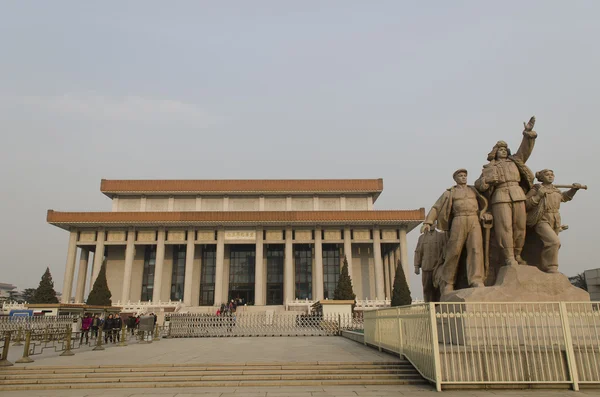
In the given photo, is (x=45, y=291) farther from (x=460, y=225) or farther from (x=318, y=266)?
(x=460, y=225)

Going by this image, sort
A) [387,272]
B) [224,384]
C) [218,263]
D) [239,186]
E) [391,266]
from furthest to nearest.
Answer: [387,272] < [391,266] < [239,186] < [218,263] < [224,384]

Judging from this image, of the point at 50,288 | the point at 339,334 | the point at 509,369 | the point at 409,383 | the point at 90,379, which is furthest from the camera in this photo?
the point at 50,288

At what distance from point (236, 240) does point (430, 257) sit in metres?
32.2

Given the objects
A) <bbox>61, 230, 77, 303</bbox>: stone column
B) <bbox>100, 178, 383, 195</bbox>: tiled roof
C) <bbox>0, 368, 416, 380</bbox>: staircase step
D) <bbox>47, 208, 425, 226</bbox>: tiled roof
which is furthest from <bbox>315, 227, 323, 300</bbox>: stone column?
<bbox>0, 368, 416, 380</bbox>: staircase step

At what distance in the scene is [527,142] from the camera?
732 centimetres

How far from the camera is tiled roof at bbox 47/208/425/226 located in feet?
124

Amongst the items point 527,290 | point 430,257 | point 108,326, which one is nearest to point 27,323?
point 108,326

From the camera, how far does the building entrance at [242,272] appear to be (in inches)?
1652

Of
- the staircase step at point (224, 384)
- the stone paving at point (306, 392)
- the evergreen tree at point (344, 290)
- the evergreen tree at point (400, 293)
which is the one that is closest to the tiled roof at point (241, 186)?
the evergreen tree at point (344, 290)

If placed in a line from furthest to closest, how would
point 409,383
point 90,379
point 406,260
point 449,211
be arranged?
1. point 406,260
2. point 449,211
3. point 90,379
4. point 409,383

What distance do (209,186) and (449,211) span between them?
38141 mm

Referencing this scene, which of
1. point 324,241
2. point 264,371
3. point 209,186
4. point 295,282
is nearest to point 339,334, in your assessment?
point 264,371

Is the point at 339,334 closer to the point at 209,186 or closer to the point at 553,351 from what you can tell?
the point at 553,351

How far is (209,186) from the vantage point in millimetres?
43531
